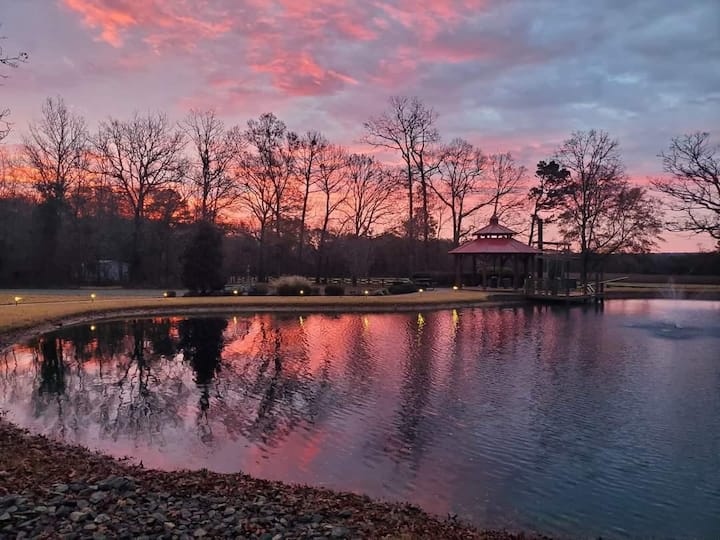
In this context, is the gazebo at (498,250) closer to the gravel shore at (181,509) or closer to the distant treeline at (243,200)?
the distant treeline at (243,200)

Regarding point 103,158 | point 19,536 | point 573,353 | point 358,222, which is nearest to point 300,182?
point 358,222

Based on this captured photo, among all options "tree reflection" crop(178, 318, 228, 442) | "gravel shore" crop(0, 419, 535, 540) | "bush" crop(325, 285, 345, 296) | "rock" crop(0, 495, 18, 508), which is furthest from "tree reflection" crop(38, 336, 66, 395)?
"bush" crop(325, 285, 345, 296)

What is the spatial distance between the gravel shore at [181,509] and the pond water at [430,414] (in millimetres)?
655

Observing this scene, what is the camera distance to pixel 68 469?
562 centimetres

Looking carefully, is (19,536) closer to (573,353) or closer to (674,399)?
(674,399)

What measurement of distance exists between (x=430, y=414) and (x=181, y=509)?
473cm

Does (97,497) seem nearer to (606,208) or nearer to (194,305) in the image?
(194,305)

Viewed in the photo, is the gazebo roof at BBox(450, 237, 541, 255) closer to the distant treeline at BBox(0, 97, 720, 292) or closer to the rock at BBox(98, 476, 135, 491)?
the distant treeline at BBox(0, 97, 720, 292)

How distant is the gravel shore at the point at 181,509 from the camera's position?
415 centimetres

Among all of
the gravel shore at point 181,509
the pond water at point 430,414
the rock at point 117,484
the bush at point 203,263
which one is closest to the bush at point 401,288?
the bush at point 203,263

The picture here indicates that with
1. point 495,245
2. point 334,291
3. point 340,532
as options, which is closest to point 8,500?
point 340,532

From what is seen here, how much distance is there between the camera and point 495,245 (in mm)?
33344

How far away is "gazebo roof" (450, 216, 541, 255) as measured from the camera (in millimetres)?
32281

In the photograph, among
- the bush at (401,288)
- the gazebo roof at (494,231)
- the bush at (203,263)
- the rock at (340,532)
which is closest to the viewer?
→ the rock at (340,532)
